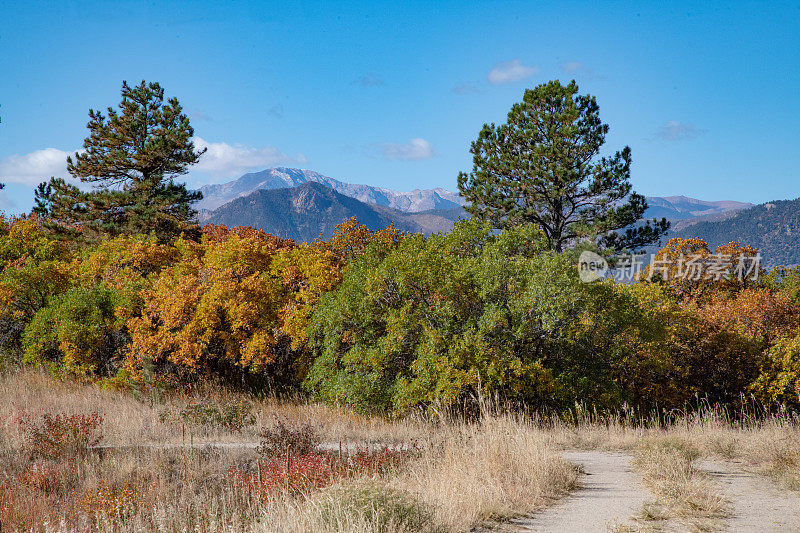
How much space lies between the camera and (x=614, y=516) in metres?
5.24

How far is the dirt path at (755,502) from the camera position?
4.98 metres

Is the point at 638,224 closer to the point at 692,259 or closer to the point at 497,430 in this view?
the point at 692,259

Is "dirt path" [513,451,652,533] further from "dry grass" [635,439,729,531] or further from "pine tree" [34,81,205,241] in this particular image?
"pine tree" [34,81,205,241]

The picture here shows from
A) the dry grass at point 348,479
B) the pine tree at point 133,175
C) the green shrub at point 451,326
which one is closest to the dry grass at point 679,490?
the dry grass at point 348,479

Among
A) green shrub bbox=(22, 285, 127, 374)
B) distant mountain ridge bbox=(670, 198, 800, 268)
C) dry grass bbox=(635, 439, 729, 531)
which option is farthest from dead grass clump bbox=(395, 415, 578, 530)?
distant mountain ridge bbox=(670, 198, 800, 268)

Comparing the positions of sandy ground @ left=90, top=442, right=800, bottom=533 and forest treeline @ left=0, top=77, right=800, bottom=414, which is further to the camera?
forest treeline @ left=0, top=77, right=800, bottom=414

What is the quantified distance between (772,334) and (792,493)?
13.3 m

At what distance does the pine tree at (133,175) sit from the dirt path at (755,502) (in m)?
26.6

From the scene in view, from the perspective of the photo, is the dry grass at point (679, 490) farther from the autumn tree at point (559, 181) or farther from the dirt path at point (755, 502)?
the autumn tree at point (559, 181)

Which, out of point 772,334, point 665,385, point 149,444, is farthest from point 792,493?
point 772,334

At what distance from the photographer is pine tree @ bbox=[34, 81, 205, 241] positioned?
28.7 metres

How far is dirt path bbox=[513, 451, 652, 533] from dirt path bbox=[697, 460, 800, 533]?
842mm
